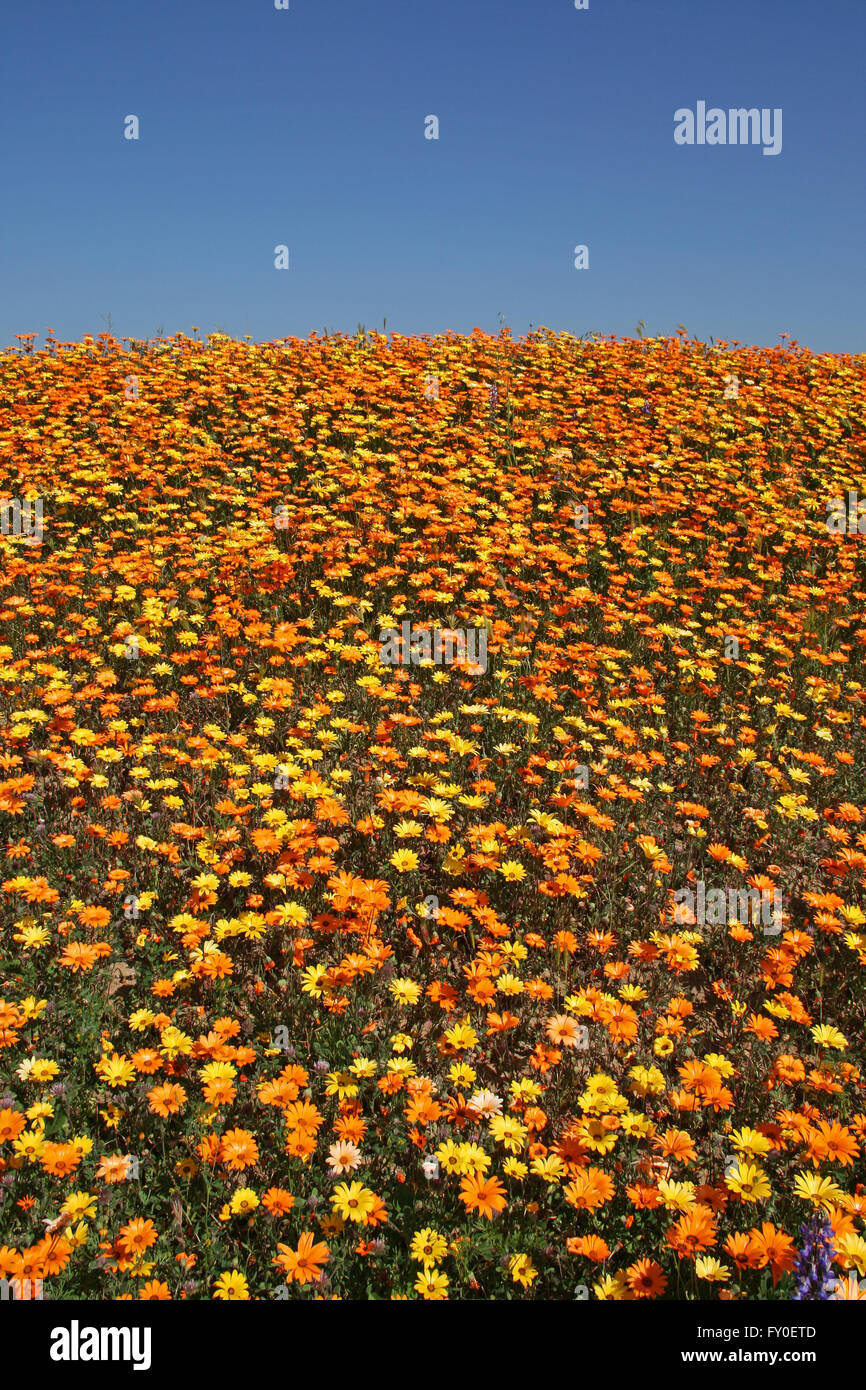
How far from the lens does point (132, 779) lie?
17.5 ft

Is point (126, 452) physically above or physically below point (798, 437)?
below

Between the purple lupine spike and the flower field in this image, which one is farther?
the flower field

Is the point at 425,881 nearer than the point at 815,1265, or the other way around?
the point at 815,1265

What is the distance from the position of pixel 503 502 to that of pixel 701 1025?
661 cm

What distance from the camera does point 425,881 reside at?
4594 mm

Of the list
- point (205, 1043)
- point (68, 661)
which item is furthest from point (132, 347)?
point (205, 1043)

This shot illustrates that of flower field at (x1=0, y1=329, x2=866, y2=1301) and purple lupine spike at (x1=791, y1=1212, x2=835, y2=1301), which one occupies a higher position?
flower field at (x1=0, y1=329, x2=866, y2=1301)

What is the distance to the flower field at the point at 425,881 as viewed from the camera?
9.55ft

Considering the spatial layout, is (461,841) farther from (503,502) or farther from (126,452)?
(126,452)

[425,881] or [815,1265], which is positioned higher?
[425,881]

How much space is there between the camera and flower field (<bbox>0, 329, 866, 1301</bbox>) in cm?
291

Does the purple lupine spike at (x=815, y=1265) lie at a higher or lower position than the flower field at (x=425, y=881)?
lower

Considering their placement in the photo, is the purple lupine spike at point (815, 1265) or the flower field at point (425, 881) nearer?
the purple lupine spike at point (815, 1265)

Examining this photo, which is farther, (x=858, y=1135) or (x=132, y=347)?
(x=132, y=347)
